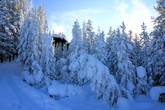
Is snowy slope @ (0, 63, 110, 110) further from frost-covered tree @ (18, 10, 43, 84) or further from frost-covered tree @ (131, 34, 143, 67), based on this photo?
frost-covered tree @ (131, 34, 143, 67)

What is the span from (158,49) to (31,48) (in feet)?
68.4

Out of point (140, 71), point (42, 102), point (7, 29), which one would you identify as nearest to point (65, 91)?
point (42, 102)

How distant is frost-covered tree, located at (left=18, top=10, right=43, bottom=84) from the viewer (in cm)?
3328

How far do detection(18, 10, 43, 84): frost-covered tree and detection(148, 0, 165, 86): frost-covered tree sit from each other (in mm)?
16895

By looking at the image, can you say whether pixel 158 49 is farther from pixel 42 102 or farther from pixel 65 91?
pixel 42 102

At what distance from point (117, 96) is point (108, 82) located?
174 centimetres

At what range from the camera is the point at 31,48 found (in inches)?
1410

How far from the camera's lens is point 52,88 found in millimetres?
24422

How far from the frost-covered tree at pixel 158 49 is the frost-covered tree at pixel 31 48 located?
665 inches

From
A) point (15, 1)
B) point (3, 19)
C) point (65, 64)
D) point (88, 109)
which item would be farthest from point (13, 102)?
point (15, 1)

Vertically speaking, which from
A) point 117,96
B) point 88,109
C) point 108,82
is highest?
point 108,82

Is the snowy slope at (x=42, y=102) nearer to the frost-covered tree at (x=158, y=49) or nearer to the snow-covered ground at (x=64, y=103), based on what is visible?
the snow-covered ground at (x=64, y=103)

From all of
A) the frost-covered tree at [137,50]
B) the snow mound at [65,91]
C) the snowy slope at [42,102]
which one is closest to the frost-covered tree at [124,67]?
the snowy slope at [42,102]

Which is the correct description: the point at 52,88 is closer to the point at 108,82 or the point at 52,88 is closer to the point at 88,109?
the point at 88,109
